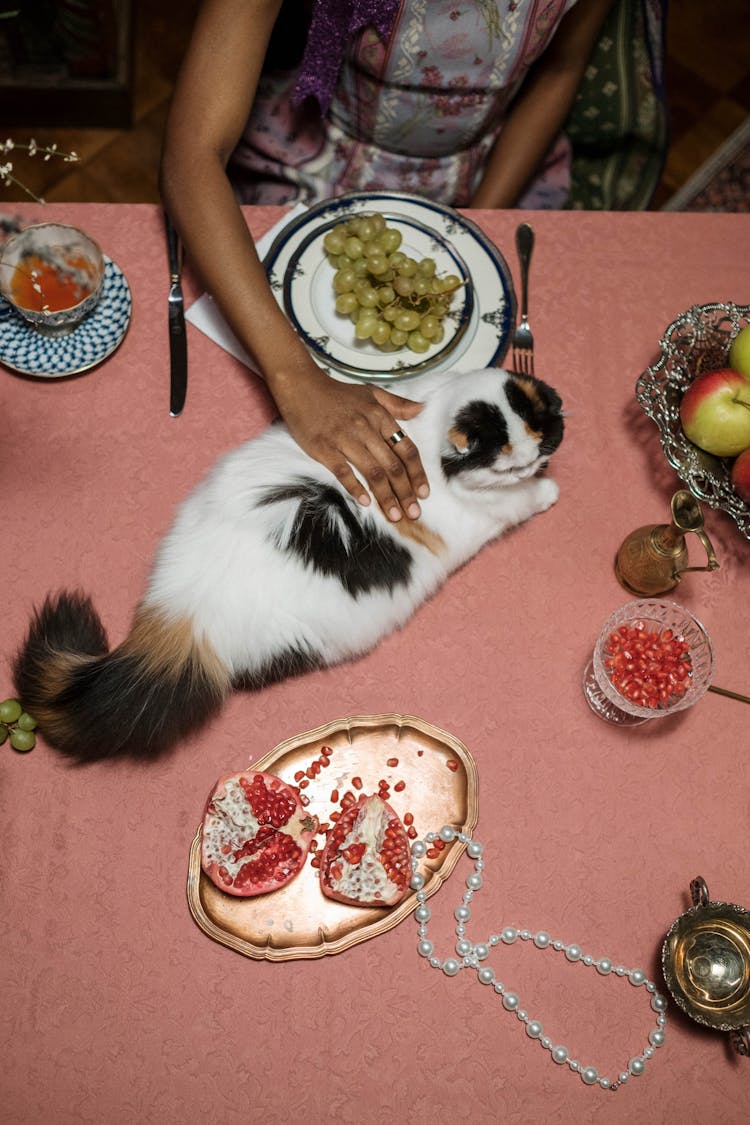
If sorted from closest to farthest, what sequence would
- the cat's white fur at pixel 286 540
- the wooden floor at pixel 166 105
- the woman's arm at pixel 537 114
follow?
the cat's white fur at pixel 286 540, the woman's arm at pixel 537 114, the wooden floor at pixel 166 105

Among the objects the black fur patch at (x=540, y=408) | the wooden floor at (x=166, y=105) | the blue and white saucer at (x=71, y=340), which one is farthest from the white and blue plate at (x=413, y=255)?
the wooden floor at (x=166, y=105)

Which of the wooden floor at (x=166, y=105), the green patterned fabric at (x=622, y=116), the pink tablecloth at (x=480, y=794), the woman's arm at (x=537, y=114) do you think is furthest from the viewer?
the wooden floor at (x=166, y=105)

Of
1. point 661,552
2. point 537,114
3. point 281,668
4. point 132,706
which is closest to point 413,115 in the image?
point 537,114

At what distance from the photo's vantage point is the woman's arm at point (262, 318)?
1.15 meters

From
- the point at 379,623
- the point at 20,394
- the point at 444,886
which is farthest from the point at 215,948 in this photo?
the point at 20,394

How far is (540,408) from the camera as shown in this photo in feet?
3.71

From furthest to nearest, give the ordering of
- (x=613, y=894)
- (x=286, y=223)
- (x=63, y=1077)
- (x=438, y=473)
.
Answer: (x=286, y=223) → (x=438, y=473) → (x=613, y=894) → (x=63, y=1077)

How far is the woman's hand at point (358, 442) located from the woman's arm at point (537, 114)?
0.60 meters

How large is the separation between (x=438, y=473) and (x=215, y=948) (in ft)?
2.24

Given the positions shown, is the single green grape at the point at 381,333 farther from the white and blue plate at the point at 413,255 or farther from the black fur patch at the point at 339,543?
the black fur patch at the point at 339,543

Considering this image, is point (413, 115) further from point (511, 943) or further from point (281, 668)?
point (511, 943)

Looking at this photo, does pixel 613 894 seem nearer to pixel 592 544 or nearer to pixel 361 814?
pixel 361 814

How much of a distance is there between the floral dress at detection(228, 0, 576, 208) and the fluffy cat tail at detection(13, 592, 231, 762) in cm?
78

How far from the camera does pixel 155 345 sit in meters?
1.24
